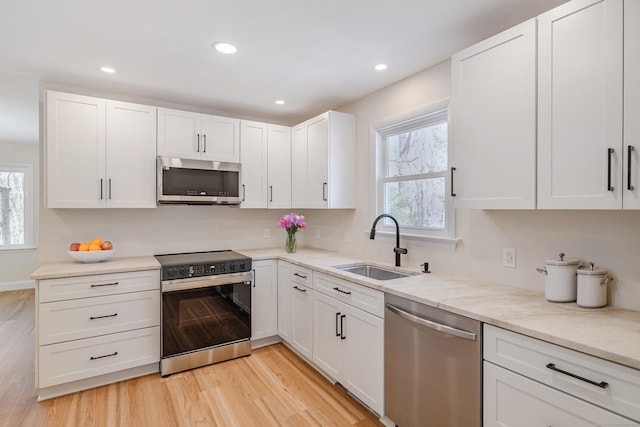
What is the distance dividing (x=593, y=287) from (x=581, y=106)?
827 millimetres

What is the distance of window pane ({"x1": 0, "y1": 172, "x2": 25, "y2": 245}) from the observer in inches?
213

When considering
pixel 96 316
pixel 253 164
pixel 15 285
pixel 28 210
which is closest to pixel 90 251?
pixel 96 316

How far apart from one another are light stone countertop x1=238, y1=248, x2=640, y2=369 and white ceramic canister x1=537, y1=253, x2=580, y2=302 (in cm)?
4

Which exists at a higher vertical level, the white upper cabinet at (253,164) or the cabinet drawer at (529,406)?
the white upper cabinet at (253,164)

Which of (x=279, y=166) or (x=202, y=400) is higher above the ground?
(x=279, y=166)

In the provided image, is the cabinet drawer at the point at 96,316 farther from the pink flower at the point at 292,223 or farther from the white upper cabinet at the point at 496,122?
the white upper cabinet at the point at 496,122

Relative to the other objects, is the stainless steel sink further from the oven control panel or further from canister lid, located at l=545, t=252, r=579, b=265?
canister lid, located at l=545, t=252, r=579, b=265

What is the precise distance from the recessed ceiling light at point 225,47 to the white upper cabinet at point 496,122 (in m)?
1.42

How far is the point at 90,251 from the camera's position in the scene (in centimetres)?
268

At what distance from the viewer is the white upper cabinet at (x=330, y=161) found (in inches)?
125

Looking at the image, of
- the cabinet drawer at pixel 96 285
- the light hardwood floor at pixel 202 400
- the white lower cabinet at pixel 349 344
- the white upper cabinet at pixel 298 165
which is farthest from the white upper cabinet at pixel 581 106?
the cabinet drawer at pixel 96 285

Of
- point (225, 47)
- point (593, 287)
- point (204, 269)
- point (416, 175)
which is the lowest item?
point (204, 269)

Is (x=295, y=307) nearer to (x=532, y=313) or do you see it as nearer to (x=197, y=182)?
(x=197, y=182)

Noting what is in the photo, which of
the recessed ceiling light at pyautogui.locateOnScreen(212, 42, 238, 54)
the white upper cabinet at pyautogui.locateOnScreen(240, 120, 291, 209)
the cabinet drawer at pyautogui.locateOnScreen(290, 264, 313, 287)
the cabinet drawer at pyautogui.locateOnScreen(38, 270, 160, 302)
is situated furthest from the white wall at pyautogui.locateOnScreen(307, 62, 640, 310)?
the cabinet drawer at pyautogui.locateOnScreen(38, 270, 160, 302)
